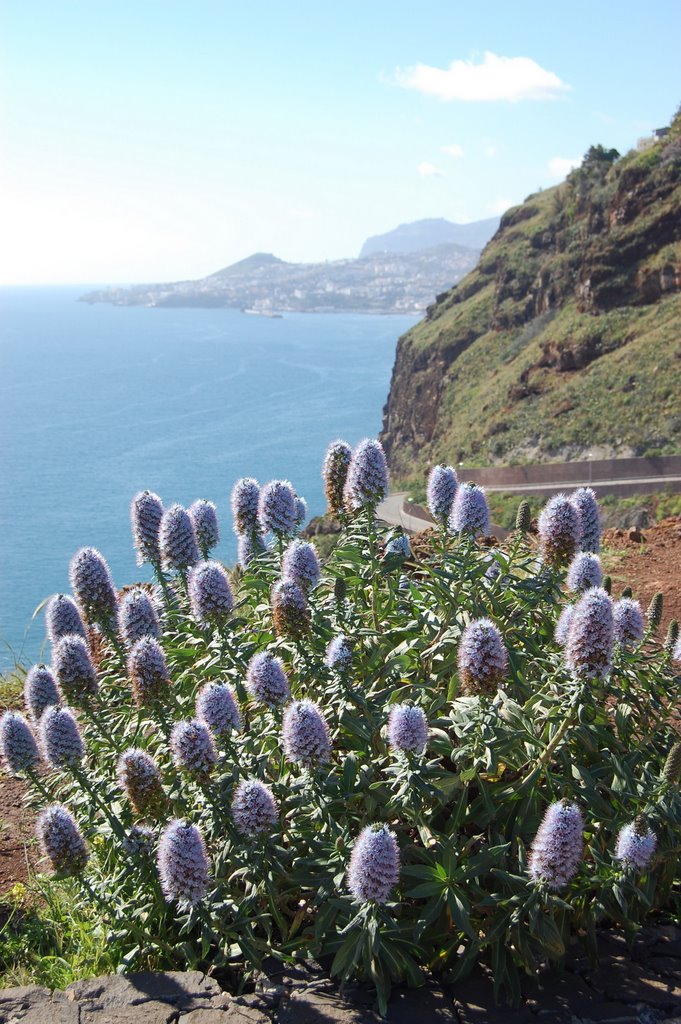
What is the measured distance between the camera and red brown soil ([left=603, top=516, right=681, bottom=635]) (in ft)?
37.1

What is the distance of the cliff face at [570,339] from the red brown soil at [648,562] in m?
41.4

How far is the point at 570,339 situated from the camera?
7419cm

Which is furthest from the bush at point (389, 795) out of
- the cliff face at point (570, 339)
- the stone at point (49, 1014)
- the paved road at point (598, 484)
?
the cliff face at point (570, 339)

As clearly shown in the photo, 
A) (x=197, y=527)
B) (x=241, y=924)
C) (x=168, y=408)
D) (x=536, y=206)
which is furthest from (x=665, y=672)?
(x=168, y=408)

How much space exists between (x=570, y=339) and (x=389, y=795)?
73.1 meters

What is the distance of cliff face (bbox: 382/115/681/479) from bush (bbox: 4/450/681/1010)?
51512mm

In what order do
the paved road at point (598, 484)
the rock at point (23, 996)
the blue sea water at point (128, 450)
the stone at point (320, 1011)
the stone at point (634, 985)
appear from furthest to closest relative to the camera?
1. the blue sea water at point (128, 450)
2. the paved road at point (598, 484)
3. the rock at point (23, 996)
4. the stone at point (634, 985)
5. the stone at point (320, 1011)

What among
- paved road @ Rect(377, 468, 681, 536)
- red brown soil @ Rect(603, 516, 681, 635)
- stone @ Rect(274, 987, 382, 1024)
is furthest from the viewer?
paved road @ Rect(377, 468, 681, 536)

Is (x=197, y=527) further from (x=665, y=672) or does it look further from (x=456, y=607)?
(x=665, y=672)

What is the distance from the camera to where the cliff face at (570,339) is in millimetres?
62219

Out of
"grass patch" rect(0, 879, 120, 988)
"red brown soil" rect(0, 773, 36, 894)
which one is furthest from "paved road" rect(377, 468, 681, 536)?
"grass patch" rect(0, 879, 120, 988)

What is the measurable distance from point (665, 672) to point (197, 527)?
3.91 m

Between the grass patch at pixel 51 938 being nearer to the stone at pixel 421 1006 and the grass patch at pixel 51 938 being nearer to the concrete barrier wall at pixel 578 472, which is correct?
the stone at pixel 421 1006

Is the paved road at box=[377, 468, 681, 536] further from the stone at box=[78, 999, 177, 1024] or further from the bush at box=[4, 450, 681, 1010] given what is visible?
the stone at box=[78, 999, 177, 1024]
